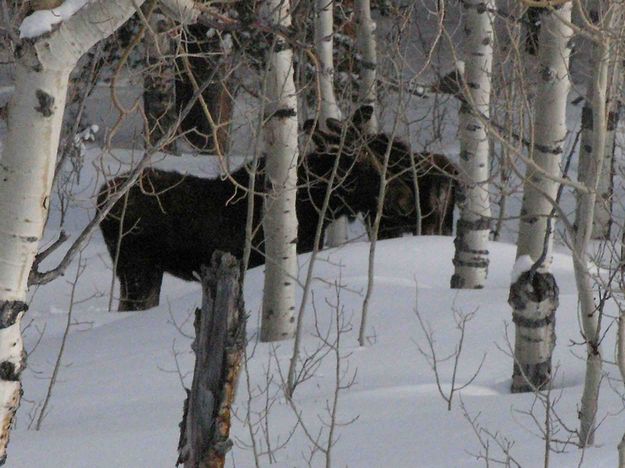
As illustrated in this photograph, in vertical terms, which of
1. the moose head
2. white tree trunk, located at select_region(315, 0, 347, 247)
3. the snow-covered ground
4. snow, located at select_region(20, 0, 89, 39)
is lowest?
the snow-covered ground

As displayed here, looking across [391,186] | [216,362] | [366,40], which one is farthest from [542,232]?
[366,40]

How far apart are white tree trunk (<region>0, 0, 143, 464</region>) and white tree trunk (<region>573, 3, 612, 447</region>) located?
1.95 metres

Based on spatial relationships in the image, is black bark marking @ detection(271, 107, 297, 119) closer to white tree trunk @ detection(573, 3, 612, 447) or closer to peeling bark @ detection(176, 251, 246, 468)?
white tree trunk @ detection(573, 3, 612, 447)

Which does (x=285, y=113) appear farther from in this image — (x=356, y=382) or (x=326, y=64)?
(x=326, y=64)

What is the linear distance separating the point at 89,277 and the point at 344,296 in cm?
602

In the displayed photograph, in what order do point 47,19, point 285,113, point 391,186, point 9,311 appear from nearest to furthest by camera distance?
point 47,19, point 9,311, point 285,113, point 391,186

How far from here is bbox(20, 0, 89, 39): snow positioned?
10.4ft

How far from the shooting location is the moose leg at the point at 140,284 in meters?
10.8

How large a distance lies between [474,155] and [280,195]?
7.58 feet

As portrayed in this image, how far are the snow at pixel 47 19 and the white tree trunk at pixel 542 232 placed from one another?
3.26m

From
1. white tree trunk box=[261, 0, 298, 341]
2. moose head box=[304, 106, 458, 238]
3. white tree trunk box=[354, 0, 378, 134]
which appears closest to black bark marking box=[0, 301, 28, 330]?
white tree trunk box=[261, 0, 298, 341]

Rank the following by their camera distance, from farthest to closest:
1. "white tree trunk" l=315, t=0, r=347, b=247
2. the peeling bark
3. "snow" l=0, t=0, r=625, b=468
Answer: "white tree trunk" l=315, t=0, r=347, b=247 < "snow" l=0, t=0, r=625, b=468 < the peeling bark

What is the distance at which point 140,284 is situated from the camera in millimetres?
10805

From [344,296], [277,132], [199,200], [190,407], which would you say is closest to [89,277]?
[199,200]
